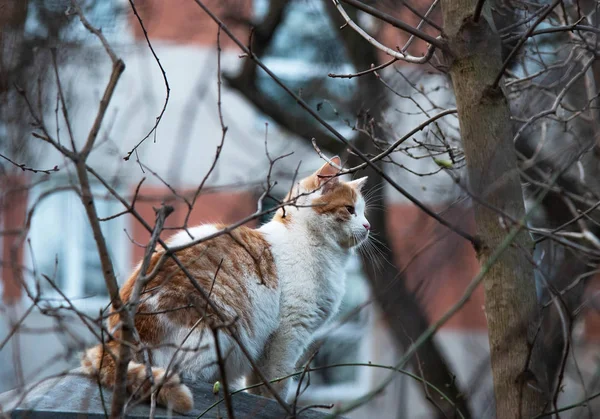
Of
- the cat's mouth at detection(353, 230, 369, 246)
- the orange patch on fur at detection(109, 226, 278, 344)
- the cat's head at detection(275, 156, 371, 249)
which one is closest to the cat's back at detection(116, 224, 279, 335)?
the orange patch on fur at detection(109, 226, 278, 344)

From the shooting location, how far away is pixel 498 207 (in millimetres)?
1653

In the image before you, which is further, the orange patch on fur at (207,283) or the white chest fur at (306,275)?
the white chest fur at (306,275)

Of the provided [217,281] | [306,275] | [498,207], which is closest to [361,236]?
[306,275]

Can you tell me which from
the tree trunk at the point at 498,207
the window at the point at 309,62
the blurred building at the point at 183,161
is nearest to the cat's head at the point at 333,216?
the tree trunk at the point at 498,207

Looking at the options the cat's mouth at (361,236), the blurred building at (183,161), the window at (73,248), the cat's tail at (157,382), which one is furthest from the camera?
the window at (73,248)

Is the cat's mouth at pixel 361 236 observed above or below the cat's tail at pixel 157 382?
above

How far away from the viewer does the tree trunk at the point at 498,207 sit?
1.72 m

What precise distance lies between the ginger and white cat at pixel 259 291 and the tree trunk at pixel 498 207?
1.81 feet

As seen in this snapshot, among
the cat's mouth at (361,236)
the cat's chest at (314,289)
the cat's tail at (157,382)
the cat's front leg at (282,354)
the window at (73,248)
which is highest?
the window at (73,248)

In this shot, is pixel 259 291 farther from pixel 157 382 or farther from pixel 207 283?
pixel 157 382

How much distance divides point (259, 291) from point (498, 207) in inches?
56.8

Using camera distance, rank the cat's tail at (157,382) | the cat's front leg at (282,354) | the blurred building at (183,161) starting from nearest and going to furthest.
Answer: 1. the cat's tail at (157,382)
2. the cat's front leg at (282,354)
3. the blurred building at (183,161)

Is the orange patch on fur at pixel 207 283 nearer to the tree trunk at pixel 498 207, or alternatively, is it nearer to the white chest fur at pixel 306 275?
the white chest fur at pixel 306 275

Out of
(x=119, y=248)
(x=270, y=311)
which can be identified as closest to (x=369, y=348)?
(x=119, y=248)
